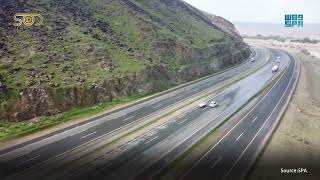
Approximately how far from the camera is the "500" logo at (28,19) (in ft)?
276

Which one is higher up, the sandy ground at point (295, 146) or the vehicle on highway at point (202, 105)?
the vehicle on highway at point (202, 105)

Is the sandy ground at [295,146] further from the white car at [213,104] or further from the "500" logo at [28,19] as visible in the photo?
the "500" logo at [28,19]

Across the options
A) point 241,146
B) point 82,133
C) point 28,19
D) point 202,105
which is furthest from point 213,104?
point 28,19

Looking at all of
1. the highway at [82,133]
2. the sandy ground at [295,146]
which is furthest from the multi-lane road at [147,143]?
the sandy ground at [295,146]

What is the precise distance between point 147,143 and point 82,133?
9.81 metres

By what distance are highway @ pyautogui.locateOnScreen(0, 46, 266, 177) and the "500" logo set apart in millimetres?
28685

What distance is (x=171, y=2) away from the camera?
158125 millimetres

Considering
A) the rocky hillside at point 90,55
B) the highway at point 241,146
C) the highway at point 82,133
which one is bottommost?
the highway at point 241,146

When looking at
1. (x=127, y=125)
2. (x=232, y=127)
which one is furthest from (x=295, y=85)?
(x=127, y=125)

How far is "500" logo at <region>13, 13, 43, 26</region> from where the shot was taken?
276 ft

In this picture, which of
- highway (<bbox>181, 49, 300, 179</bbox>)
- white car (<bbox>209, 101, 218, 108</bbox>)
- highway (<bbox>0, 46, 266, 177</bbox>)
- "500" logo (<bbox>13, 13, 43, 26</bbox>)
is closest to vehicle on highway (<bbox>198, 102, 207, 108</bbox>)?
white car (<bbox>209, 101, 218, 108</bbox>)

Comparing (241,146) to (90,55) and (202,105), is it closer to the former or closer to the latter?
(202,105)

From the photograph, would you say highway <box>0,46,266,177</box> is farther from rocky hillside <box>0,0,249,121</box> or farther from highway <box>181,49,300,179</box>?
highway <box>181,49,300,179</box>

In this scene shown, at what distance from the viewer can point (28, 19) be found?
284 feet
